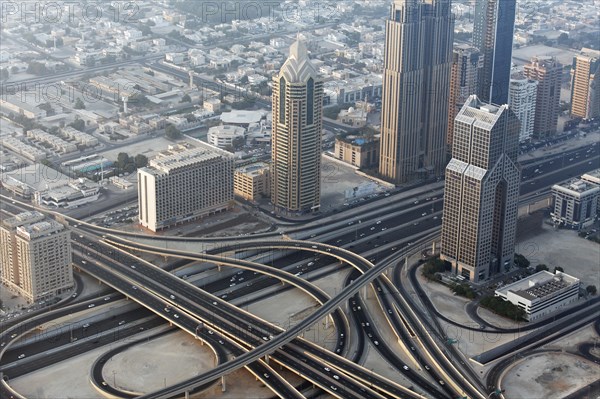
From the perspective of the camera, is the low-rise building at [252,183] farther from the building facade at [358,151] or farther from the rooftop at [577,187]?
the rooftop at [577,187]

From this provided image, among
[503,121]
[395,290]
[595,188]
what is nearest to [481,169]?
[503,121]

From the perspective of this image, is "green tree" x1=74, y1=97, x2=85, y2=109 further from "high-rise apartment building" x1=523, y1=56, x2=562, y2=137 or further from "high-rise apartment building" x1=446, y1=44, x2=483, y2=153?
"high-rise apartment building" x1=523, y1=56, x2=562, y2=137

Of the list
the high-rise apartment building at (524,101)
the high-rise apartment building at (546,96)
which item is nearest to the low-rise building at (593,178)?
the high-rise apartment building at (524,101)

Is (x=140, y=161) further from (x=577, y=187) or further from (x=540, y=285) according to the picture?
(x=540, y=285)

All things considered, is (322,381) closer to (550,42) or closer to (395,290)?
(395,290)

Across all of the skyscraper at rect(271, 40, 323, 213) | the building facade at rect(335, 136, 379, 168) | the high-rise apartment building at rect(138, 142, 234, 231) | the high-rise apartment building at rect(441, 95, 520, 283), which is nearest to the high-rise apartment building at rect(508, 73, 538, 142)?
the building facade at rect(335, 136, 379, 168)

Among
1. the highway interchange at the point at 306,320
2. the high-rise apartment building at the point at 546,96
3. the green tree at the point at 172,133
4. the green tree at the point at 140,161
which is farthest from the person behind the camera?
the high-rise apartment building at the point at 546,96

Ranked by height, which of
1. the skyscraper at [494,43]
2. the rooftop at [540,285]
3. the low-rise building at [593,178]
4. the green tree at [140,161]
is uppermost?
the skyscraper at [494,43]

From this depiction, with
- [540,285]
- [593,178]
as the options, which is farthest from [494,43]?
[540,285]
